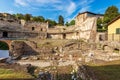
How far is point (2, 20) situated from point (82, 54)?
83.1 ft

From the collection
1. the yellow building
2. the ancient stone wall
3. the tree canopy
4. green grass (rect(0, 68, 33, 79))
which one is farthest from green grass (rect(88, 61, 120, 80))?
the ancient stone wall

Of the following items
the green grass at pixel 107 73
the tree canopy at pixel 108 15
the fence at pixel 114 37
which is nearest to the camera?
the green grass at pixel 107 73

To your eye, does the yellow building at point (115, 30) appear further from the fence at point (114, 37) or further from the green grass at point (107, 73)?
the green grass at point (107, 73)

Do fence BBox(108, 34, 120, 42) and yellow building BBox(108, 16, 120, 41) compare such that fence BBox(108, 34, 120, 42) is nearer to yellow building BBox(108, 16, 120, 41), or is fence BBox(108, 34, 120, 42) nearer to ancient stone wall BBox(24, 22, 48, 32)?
yellow building BBox(108, 16, 120, 41)

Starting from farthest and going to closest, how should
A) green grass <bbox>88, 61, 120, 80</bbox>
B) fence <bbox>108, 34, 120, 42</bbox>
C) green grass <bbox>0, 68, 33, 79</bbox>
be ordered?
1. fence <bbox>108, 34, 120, 42</bbox>
2. green grass <bbox>0, 68, 33, 79</bbox>
3. green grass <bbox>88, 61, 120, 80</bbox>

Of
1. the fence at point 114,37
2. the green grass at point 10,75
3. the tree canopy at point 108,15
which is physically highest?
the tree canopy at point 108,15

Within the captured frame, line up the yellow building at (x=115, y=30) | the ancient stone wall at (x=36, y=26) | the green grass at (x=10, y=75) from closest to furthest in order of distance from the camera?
the green grass at (x=10, y=75)
the yellow building at (x=115, y=30)
the ancient stone wall at (x=36, y=26)

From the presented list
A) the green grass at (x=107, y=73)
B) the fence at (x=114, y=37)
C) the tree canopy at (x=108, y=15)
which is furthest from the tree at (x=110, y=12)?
the green grass at (x=107, y=73)

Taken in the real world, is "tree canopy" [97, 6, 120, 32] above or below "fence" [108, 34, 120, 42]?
above

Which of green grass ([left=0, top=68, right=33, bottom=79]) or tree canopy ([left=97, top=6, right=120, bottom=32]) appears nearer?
green grass ([left=0, top=68, right=33, bottom=79])

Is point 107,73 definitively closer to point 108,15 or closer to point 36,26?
point 36,26

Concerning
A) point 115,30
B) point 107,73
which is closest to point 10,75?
point 107,73

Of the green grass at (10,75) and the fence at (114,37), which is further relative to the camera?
the fence at (114,37)

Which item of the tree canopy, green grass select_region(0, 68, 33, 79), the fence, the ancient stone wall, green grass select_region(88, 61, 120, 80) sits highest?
the tree canopy
